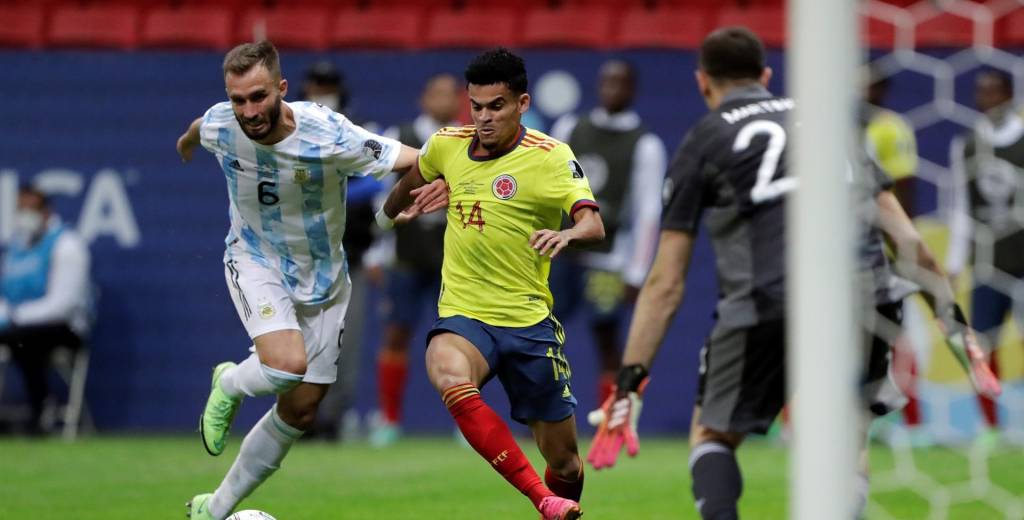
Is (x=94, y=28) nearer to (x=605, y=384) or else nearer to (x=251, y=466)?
(x=605, y=384)

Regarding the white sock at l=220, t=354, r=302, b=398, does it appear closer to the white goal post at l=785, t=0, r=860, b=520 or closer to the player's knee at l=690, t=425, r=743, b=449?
the player's knee at l=690, t=425, r=743, b=449

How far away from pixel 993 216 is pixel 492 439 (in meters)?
5.49

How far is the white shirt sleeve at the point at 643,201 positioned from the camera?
10227 mm

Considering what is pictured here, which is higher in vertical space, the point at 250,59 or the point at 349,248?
the point at 250,59

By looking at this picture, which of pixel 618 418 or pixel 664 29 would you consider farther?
pixel 664 29

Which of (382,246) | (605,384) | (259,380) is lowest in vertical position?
(605,384)

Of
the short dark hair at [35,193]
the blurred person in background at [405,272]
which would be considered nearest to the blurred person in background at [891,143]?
the blurred person in background at [405,272]

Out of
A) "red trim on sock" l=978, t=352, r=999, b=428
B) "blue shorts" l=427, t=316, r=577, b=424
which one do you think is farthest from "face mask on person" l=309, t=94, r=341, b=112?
"red trim on sock" l=978, t=352, r=999, b=428

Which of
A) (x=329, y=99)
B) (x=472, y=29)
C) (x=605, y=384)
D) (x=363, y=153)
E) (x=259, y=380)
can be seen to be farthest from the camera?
(x=472, y=29)

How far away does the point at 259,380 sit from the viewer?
5520mm

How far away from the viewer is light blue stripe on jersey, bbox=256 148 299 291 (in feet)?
18.6

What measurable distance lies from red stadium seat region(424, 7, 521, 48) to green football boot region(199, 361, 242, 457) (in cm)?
599

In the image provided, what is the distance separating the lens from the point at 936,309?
5.02m

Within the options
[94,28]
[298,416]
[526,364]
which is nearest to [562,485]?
[526,364]
